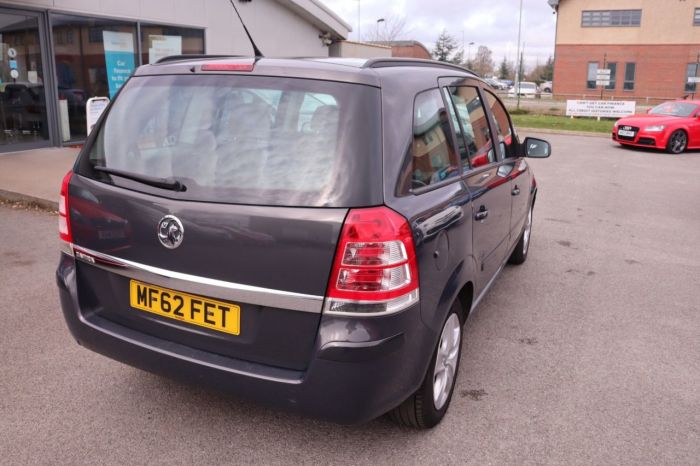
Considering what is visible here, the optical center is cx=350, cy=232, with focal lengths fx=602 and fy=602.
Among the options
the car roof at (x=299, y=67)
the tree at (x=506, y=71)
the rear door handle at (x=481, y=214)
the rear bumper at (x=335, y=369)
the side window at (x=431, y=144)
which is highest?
the tree at (x=506, y=71)

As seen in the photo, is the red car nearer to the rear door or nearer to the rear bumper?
the rear bumper

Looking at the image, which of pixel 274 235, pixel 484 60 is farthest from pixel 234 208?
pixel 484 60

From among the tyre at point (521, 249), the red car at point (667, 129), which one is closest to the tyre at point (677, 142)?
the red car at point (667, 129)

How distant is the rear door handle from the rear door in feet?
3.53

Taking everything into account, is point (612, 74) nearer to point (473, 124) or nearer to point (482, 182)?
point (473, 124)

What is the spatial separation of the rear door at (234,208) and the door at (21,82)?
9.24 metres

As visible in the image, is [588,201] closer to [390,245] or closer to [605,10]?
[390,245]

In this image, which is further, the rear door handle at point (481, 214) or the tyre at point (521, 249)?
the tyre at point (521, 249)

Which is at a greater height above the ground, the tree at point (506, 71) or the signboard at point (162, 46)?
the tree at point (506, 71)

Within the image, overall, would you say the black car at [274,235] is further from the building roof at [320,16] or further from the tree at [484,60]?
the tree at [484,60]

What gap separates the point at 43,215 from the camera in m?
7.06

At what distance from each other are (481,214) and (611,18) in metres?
52.2

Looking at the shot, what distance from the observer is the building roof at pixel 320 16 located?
54.4 feet

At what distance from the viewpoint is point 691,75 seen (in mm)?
46938
